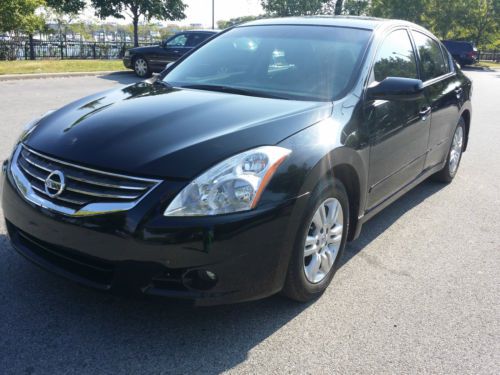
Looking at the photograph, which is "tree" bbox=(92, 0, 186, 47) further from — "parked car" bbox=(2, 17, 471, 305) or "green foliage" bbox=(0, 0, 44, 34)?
"parked car" bbox=(2, 17, 471, 305)

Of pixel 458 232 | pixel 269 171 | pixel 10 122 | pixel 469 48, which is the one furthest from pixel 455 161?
pixel 469 48

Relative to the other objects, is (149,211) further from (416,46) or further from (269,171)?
(416,46)

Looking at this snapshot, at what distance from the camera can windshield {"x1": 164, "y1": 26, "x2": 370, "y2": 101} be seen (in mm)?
3508

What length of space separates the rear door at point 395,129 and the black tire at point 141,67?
12997 mm

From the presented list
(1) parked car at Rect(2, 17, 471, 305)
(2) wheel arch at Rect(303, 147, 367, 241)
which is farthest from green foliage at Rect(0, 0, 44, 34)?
(2) wheel arch at Rect(303, 147, 367, 241)

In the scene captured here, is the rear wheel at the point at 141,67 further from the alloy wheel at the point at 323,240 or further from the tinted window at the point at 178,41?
the alloy wheel at the point at 323,240

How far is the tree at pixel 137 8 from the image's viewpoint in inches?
1098

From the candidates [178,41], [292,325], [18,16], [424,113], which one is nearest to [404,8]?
[178,41]

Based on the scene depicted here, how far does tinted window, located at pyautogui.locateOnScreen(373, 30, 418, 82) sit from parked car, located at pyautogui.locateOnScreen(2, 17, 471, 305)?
23 mm

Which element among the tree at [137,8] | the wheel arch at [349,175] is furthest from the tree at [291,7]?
the wheel arch at [349,175]

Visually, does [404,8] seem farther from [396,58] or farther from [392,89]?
[392,89]

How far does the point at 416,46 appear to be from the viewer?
4.54 meters

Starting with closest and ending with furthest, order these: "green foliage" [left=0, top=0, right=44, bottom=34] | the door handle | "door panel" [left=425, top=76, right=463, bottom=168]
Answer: the door handle, "door panel" [left=425, top=76, right=463, bottom=168], "green foliage" [left=0, top=0, right=44, bottom=34]

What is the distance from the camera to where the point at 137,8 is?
2816cm
